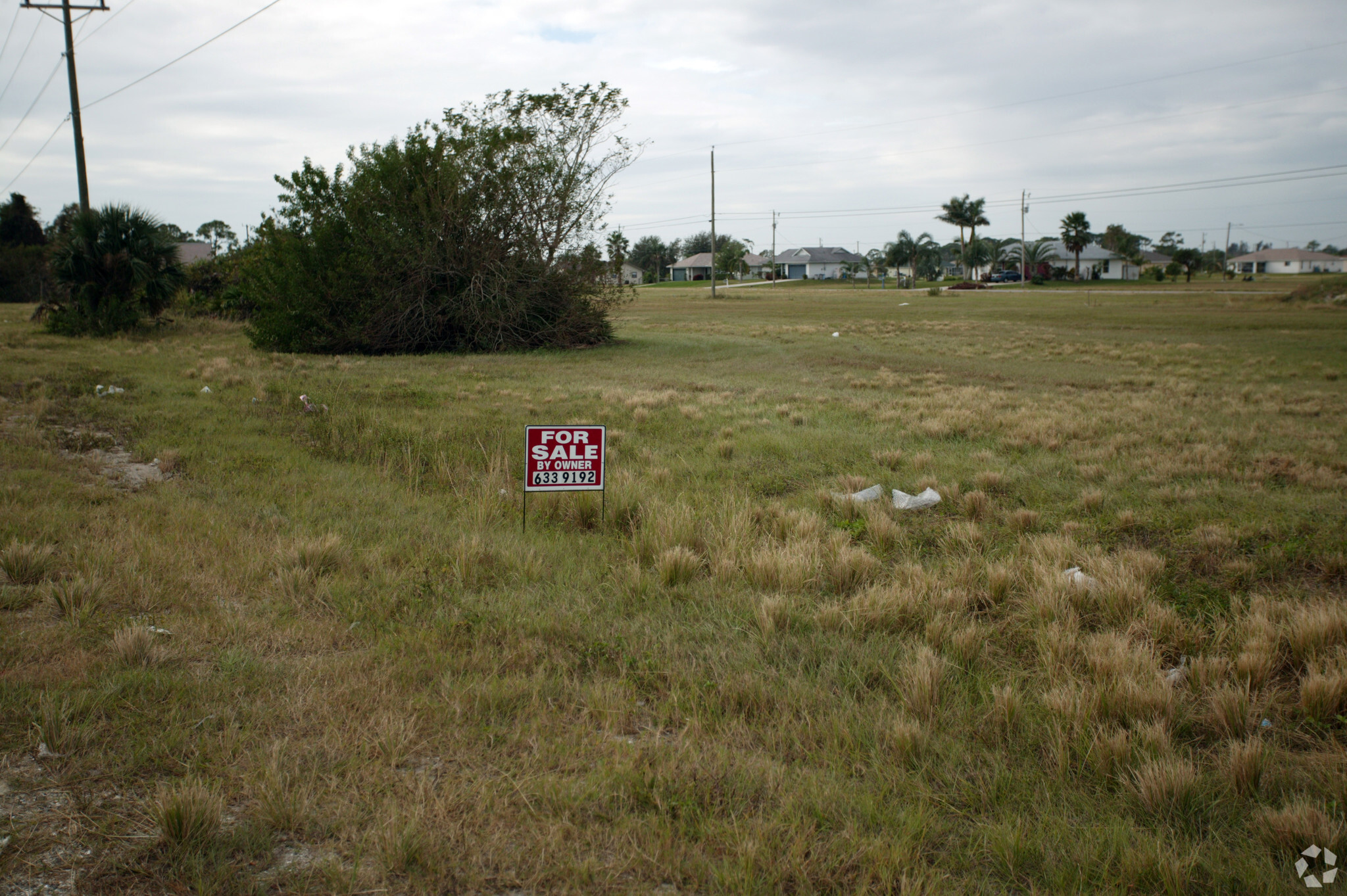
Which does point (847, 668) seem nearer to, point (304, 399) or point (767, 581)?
Answer: point (767, 581)

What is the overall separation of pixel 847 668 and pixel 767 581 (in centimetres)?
133

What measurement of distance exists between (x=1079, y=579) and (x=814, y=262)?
137304 millimetres

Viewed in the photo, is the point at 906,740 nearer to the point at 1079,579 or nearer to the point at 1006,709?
the point at 1006,709

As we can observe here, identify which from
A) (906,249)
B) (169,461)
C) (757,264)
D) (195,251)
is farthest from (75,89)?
(757,264)

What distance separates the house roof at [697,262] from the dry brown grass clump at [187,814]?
458ft

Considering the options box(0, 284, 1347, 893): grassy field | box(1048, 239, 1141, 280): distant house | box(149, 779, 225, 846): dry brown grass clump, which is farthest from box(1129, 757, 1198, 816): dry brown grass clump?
box(1048, 239, 1141, 280): distant house

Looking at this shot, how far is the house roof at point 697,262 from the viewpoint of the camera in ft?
467

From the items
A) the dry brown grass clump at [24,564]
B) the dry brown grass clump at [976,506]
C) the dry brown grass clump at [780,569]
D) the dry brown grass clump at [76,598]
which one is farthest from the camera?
the dry brown grass clump at [976,506]

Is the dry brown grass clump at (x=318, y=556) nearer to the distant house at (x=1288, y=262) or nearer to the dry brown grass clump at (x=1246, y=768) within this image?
the dry brown grass clump at (x=1246, y=768)

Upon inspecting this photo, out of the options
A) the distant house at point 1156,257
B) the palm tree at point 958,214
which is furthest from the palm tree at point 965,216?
the distant house at point 1156,257

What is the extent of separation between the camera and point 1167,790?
3160mm

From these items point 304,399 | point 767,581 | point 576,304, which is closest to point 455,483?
point 767,581

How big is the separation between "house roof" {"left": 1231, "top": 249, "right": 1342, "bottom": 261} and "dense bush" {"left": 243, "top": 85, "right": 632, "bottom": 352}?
169397 mm

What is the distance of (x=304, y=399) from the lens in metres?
12.9
